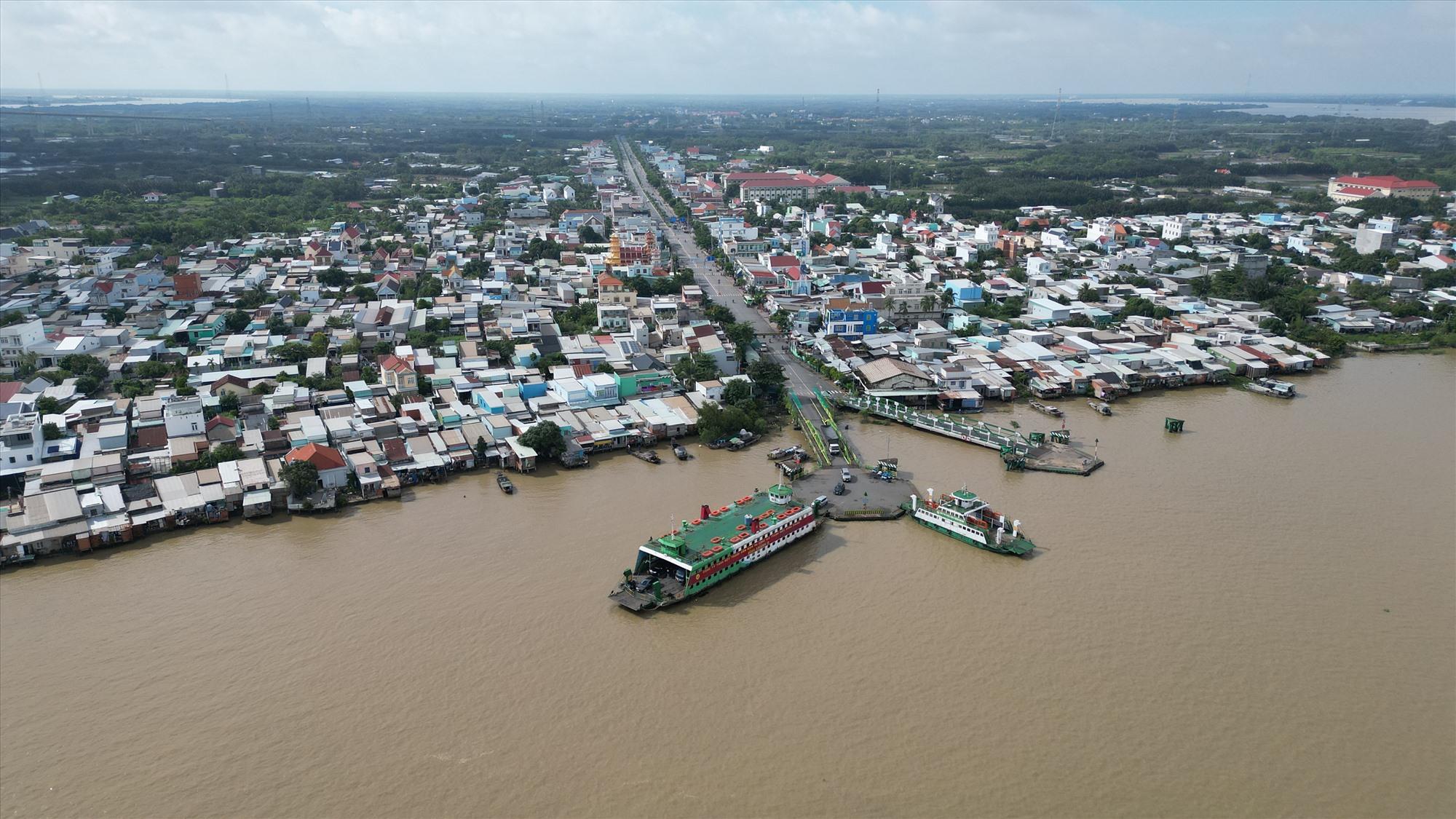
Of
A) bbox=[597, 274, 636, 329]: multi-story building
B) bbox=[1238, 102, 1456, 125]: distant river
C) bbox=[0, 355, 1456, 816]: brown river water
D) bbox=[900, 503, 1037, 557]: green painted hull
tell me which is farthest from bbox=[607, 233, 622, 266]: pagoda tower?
bbox=[1238, 102, 1456, 125]: distant river

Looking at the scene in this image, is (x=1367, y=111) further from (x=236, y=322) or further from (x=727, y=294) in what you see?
(x=236, y=322)

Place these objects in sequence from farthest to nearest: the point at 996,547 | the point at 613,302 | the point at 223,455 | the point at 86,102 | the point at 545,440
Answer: the point at 86,102, the point at 613,302, the point at 545,440, the point at 223,455, the point at 996,547

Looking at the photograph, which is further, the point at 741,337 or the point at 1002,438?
the point at 741,337

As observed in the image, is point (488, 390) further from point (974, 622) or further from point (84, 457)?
point (974, 622)

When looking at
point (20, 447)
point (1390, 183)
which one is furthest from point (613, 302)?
point (1390, 183)

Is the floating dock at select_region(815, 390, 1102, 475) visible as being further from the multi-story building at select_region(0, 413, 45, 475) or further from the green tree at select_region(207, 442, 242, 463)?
the multi-story building at select_region(0, 413, 45, 475)

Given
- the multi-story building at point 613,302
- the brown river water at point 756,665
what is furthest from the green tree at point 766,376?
the multi-story building at point 613,302
